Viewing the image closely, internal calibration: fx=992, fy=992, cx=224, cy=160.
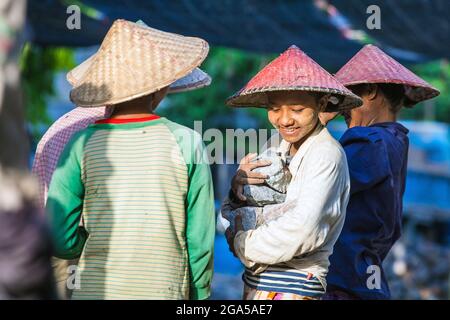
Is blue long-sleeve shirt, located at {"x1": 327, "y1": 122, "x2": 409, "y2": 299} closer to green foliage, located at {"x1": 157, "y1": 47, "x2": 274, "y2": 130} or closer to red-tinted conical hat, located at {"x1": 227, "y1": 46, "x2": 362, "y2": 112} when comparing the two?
red-tinted conical hat, located at {"x1": 227, "y1": 46, "x2": 362, "y2": 112}

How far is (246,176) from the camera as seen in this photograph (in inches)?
153

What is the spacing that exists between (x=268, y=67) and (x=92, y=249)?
1.06 m

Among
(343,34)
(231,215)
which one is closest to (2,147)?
(231,215)

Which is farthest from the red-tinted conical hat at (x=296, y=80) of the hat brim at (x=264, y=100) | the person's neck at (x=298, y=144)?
the person's neck at (x=298, y=144)

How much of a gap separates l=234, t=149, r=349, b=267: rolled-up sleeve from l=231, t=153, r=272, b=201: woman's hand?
0.44 ft

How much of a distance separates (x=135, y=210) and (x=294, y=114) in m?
0.77

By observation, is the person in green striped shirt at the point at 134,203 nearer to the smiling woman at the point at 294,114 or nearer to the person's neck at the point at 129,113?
the person's neck at the point at 129,113

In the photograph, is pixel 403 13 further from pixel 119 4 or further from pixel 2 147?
pixel 2 147

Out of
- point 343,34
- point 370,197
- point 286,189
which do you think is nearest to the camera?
point 286,189

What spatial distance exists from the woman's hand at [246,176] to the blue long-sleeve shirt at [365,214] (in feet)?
1.96

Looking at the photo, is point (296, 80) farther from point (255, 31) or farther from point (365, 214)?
point (255, 31)

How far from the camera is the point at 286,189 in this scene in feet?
12.7

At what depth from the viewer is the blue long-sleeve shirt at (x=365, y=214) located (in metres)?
4.30

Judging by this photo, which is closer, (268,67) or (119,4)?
(268,67)
